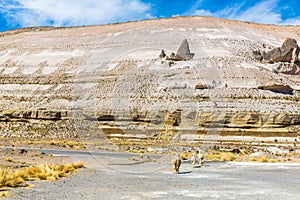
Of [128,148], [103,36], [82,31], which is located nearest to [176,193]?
[128,148]

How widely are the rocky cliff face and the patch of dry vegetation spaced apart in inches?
877

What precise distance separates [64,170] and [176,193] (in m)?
7.24

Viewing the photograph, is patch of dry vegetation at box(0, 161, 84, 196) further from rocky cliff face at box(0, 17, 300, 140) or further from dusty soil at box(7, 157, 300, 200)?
rocky cliff face at box(0, 17, 300, 140)

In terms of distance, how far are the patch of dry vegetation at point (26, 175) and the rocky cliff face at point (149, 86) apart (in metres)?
22.3

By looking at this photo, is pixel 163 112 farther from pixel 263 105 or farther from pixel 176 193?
pixel 176 193

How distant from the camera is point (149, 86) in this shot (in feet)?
162

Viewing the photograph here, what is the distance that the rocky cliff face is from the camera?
39.6 meters

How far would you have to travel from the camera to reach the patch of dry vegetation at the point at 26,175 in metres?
12.9

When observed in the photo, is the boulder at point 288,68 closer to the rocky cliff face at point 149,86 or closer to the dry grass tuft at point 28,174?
the rocky cliff face at point 149,86

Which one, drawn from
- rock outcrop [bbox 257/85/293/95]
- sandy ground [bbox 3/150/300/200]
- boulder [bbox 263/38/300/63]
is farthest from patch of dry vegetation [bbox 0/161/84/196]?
boulder [bbox 263/38/300/63]

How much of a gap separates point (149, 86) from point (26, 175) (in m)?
34.6

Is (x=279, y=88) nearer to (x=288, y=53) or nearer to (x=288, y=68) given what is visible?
(x=288, y=68)

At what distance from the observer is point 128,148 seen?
38.1m

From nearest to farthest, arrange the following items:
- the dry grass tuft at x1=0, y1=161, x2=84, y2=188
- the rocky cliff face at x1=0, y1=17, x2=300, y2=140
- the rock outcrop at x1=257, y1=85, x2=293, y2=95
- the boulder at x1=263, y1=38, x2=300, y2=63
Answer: the dry grass tuft at x1=0, y1=161, x2=84, y2=188 → the rocky cliff face at x1=0, y1=17, x2=300, y2=140 → the rock outcrop at x1=257, y1=85, x2=293, y2=95 → the boulder at x1=263, y1=38, x2=300, y2=63
